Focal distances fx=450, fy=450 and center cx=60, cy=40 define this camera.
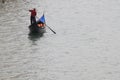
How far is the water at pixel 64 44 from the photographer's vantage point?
2964cm

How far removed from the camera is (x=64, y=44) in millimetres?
35875

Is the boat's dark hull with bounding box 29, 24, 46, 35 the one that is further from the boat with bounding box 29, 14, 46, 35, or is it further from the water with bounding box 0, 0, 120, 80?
the water with bounding box 0, 0, 120, 80

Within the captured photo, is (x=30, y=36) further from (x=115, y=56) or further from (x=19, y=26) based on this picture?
(x=115, y=56)

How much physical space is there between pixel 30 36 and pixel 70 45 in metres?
4.49

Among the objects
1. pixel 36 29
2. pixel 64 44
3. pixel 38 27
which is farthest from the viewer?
pixel 36 29

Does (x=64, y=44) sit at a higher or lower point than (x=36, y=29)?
lower

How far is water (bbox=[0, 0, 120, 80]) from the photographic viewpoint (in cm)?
2964

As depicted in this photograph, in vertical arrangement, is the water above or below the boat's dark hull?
below

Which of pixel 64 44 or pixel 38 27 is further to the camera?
pixel 38 27

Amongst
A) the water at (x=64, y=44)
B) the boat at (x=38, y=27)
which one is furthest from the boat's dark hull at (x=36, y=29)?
the water at (x=64, y=44)

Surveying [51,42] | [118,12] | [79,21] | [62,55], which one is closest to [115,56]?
[62,55]

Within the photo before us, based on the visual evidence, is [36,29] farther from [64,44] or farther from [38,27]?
[64,44]

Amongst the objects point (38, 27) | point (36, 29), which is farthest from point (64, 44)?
point (36, 29)

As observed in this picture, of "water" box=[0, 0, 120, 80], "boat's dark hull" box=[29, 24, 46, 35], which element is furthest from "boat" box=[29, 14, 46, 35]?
"water" box=[0, 0, 120, 80]
